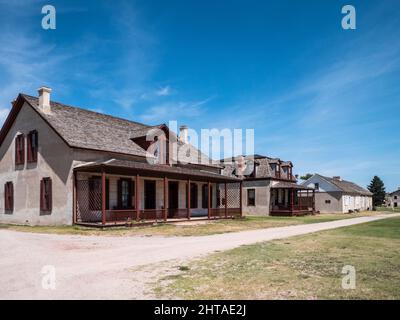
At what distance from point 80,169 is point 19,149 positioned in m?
7.22

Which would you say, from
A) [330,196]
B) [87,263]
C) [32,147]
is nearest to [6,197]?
[32,147]

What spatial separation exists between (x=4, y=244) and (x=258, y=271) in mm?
10193

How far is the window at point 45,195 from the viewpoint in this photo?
22.9 metres

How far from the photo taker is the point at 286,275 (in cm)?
797

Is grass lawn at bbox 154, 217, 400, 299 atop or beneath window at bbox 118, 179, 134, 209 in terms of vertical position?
beneath

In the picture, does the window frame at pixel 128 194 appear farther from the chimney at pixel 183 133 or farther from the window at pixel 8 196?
the chimney at pixel 183 133

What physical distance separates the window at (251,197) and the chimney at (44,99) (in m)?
24.6

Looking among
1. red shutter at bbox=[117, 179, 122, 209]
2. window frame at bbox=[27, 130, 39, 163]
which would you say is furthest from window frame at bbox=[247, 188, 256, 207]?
window frame at bbox=[27, 130, 39, 163]

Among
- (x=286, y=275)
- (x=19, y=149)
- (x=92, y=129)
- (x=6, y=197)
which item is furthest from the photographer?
(x=6, y=197)

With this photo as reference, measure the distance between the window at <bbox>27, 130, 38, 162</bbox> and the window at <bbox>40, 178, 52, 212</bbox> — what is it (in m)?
1.93

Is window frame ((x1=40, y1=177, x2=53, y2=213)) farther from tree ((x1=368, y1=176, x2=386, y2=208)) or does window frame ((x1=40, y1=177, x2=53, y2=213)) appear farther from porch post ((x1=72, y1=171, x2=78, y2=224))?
tree ((x1=368, y1=176, x2=386, y2=208))

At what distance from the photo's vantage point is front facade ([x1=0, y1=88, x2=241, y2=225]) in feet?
72.3

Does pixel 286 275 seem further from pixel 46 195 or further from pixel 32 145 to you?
pixel 32 145
